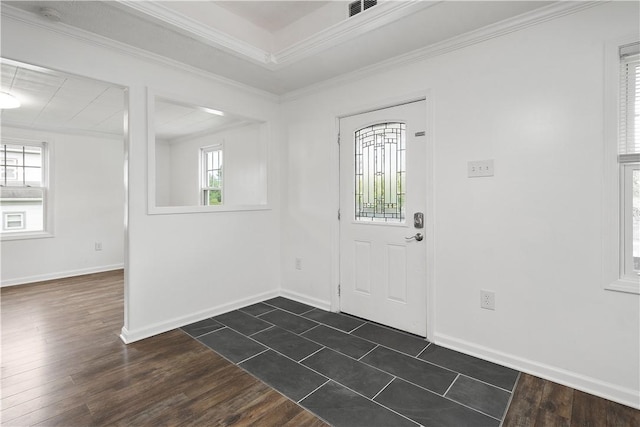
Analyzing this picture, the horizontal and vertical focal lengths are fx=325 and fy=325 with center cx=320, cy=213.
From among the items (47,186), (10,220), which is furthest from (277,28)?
(10,220)

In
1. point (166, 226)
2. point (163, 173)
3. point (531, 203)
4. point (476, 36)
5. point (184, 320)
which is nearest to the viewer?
point (531, 203)

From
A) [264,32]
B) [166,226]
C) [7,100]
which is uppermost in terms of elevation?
[264,32]

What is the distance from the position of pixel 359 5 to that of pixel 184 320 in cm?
317

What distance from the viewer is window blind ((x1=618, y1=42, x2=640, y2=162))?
6.42 ft

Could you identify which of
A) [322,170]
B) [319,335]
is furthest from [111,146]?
[319,335]

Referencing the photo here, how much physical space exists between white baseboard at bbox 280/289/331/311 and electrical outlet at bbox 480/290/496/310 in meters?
1.59

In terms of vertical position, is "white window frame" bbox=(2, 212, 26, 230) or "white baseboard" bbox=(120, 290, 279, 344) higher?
"white window frame" bbox=(2, 212, 26, 230)

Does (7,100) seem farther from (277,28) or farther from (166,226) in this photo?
(277,28)

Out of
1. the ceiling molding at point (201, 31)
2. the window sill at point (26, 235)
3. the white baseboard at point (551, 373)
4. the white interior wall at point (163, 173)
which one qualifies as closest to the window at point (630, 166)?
the white baseboard at point (551, 373)

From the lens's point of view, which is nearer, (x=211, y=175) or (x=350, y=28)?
(x=350, y=28)

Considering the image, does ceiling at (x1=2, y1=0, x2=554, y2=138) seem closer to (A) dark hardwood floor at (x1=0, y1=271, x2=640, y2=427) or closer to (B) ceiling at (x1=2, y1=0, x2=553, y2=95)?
(B) ceiling at (x1=2, y1=0, x2=553, y2=95)

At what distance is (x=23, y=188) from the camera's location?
498cm

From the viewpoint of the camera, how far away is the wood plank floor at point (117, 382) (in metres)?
1.83

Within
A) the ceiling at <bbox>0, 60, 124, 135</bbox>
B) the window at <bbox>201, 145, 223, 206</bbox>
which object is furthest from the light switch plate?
the window at <bbox>201, 145, 223, 206</bbox>
